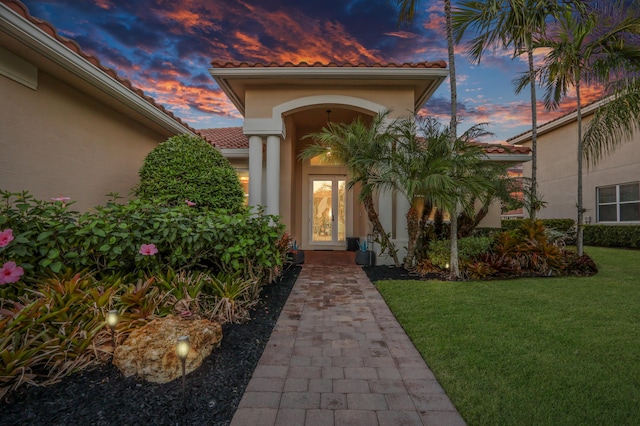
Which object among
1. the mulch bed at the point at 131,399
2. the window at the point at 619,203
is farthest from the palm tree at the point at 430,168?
the window at the point at 619,203

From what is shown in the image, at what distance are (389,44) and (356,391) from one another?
10235mm

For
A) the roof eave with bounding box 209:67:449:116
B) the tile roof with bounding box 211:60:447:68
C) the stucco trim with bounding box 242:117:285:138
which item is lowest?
the stucco trim with bounding box 242:117:285:138

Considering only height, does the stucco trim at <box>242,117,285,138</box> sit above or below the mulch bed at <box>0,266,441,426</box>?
above

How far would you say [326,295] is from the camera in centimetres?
538

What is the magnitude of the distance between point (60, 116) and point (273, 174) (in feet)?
14.3

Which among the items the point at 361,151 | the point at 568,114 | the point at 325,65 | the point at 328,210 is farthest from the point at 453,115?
the point at 568,114

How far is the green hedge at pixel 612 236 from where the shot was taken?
10831mm

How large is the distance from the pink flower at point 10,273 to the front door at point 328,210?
9032mm

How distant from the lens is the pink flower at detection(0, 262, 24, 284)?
2725mm

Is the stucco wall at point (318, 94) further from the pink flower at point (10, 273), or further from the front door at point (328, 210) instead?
the pink flower at point (10, 273)

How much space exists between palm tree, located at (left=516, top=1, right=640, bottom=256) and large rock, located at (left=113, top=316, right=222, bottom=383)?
927 cm

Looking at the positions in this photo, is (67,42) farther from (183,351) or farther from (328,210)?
(328,210)

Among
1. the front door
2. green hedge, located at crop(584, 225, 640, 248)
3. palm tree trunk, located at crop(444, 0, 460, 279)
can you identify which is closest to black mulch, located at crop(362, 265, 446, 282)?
palm tree trunk, located at crop(444, 0, 460, 279)

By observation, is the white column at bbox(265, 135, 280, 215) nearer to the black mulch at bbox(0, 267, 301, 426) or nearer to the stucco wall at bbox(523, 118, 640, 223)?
the black mulch at bbox(0, 267, 301, 426)
